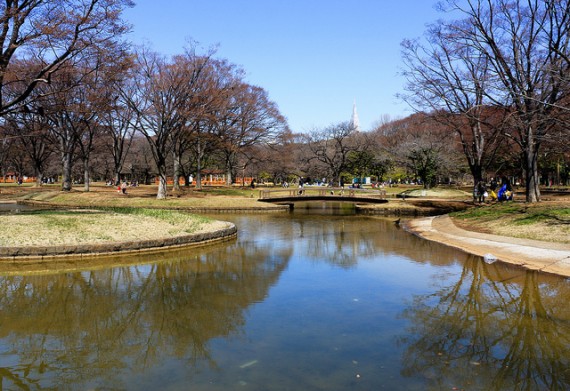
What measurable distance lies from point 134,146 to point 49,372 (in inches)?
3247

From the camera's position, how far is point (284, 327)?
7469mm

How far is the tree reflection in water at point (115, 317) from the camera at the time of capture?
5.78 metres

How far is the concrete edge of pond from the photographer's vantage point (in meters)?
12.7

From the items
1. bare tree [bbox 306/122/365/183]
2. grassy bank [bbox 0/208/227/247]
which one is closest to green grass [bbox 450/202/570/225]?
grassy bank [bbox 0/208/227/247]

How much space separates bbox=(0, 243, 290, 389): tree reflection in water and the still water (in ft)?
0.10

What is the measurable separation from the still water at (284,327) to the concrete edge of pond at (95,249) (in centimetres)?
132

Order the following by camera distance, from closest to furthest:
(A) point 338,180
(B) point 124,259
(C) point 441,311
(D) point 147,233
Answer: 1. (C) point 441,311
2. (B) point 124,259
3. (D) point 147,233
4. (A) point 338,180

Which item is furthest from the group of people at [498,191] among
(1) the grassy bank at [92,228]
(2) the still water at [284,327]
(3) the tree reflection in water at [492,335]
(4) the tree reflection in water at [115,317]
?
(4) the tree reflection in water at [115,317]

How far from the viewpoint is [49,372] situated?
5.58 meters

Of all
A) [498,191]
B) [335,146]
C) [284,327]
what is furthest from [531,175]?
[335,146]

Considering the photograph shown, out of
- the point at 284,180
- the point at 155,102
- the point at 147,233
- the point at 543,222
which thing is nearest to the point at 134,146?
the point at 284,180

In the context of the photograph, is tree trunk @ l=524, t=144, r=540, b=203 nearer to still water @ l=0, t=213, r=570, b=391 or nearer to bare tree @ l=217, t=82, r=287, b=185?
still water @ l=0, t=213, r=570, b=391

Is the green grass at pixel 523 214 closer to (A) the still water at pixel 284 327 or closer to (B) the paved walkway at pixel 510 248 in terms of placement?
(B) the paved walkway at pixel 510 248

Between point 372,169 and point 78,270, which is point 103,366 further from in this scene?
point 372,169
